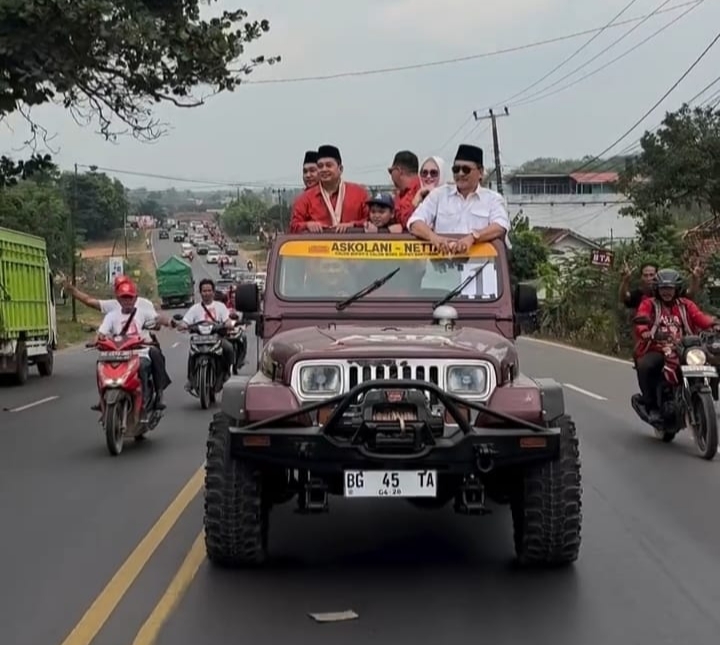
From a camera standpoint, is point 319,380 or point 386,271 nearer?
point 319,380

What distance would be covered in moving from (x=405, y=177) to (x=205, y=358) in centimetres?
636

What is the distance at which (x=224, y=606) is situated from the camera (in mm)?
6137

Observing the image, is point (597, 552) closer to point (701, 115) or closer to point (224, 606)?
point (224, 606)

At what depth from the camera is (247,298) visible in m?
8.06

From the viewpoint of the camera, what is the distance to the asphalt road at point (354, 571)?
578 centimetres

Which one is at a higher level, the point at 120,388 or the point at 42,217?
the point at 42,217

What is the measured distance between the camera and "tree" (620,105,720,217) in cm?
3653

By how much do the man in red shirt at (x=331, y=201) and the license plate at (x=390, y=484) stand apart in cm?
350

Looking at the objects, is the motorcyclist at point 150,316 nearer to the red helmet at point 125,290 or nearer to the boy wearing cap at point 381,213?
the red helmet at point 125,290

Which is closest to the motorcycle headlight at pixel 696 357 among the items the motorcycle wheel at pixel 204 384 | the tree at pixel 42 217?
the motorcycle wheel at pixel 204 384

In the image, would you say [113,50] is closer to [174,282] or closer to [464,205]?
[464,205]

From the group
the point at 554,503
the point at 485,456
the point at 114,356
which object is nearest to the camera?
the point at 485,456

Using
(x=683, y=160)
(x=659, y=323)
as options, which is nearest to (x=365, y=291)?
(x=659, y=323)

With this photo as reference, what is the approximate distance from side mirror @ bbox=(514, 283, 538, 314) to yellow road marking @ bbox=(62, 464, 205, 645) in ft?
8.96
